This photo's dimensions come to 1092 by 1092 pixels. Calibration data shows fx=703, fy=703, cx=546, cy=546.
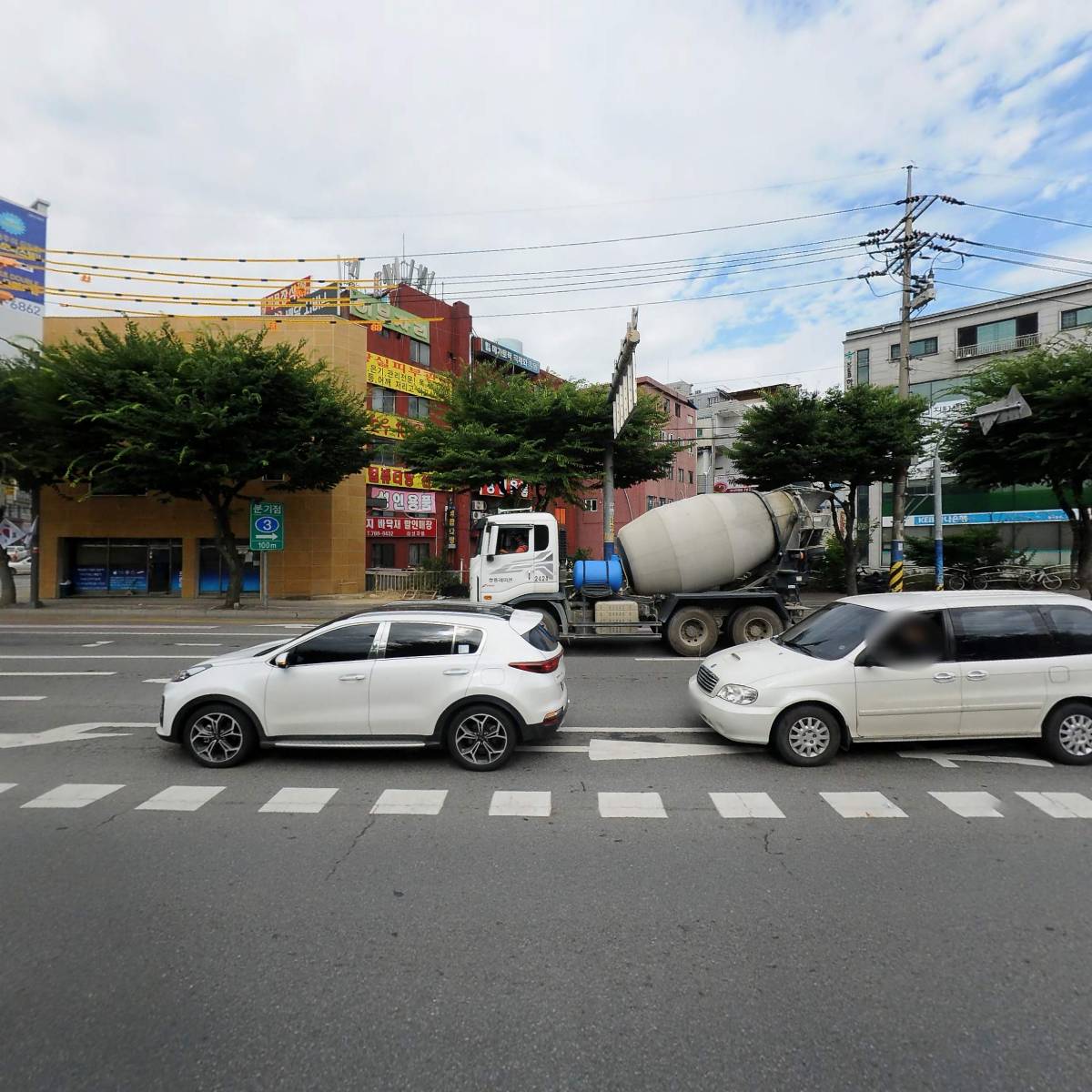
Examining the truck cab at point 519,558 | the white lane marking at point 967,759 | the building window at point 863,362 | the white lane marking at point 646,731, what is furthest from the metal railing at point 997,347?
the white lane marking at point 646,731

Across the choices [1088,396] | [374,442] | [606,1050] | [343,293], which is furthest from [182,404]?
[1088,396]

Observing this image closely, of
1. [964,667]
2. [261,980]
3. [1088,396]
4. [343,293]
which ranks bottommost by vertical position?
[261,980]

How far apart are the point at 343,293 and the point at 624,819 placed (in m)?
33.4

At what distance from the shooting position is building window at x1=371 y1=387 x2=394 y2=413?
31938mm

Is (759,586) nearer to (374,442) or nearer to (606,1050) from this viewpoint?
(606,1050)

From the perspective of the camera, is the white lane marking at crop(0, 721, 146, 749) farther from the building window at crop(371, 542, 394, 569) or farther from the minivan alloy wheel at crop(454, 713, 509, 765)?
the building window at crop(371, 542, 394, 569)

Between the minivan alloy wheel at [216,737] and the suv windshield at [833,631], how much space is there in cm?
533

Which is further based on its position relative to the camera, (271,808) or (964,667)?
(964,667)

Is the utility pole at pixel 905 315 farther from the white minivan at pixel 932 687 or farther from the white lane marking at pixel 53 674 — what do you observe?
the white lane marking at pixel 53 674

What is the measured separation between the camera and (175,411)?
2017 centimetres

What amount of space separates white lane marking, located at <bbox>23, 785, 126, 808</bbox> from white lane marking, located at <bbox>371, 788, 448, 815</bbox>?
2241mm

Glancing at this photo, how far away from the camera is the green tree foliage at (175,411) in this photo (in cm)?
2042

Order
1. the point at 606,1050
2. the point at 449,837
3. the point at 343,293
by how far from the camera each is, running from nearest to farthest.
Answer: the point at 606,1050, the point at 449,837, the point at 343,293

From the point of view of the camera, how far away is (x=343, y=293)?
33594 mm
